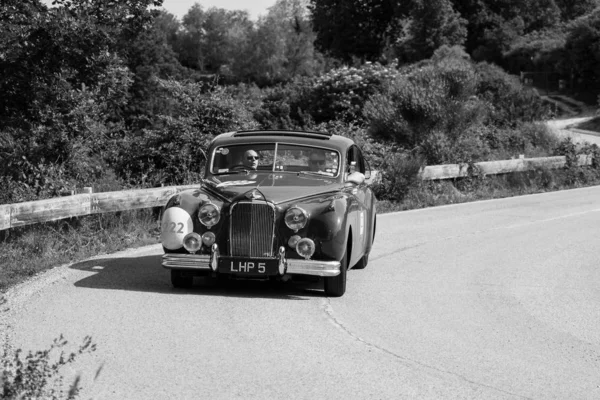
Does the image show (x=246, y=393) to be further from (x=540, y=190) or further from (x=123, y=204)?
(x=540, y=190)

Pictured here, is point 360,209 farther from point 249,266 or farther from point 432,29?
point 432,29

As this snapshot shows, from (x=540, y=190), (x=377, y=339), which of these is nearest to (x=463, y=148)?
(x=540, y=190)

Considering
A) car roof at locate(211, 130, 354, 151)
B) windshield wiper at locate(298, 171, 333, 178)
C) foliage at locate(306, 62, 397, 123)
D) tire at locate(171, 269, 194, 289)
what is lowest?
tire at locate(171, 269, 194, 289)

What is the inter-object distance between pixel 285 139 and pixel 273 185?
1.17 m

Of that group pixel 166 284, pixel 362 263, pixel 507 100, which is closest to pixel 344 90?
pixel 507 100

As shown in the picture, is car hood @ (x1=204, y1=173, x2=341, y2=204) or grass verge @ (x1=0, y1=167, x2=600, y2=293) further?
grass verge @ (x1=0, y1=167, x2=600, y2=293)

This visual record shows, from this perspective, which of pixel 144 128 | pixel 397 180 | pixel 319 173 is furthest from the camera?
pixel 144 128

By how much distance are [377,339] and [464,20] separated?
7995 cm

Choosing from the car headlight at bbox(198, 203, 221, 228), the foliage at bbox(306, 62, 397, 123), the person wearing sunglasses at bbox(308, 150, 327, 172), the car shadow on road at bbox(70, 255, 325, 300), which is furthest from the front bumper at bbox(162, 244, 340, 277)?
the foliage at bbox(306, 62, 397, 123)

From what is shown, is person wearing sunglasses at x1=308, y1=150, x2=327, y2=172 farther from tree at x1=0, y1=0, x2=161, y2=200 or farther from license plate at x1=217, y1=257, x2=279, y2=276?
tree at x1=0, y1=0, x2=161, y2=200

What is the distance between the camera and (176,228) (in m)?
10.5

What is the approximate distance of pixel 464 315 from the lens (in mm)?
9898

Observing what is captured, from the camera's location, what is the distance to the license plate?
33.3 feet

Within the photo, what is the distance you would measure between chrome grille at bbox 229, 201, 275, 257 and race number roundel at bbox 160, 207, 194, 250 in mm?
492
